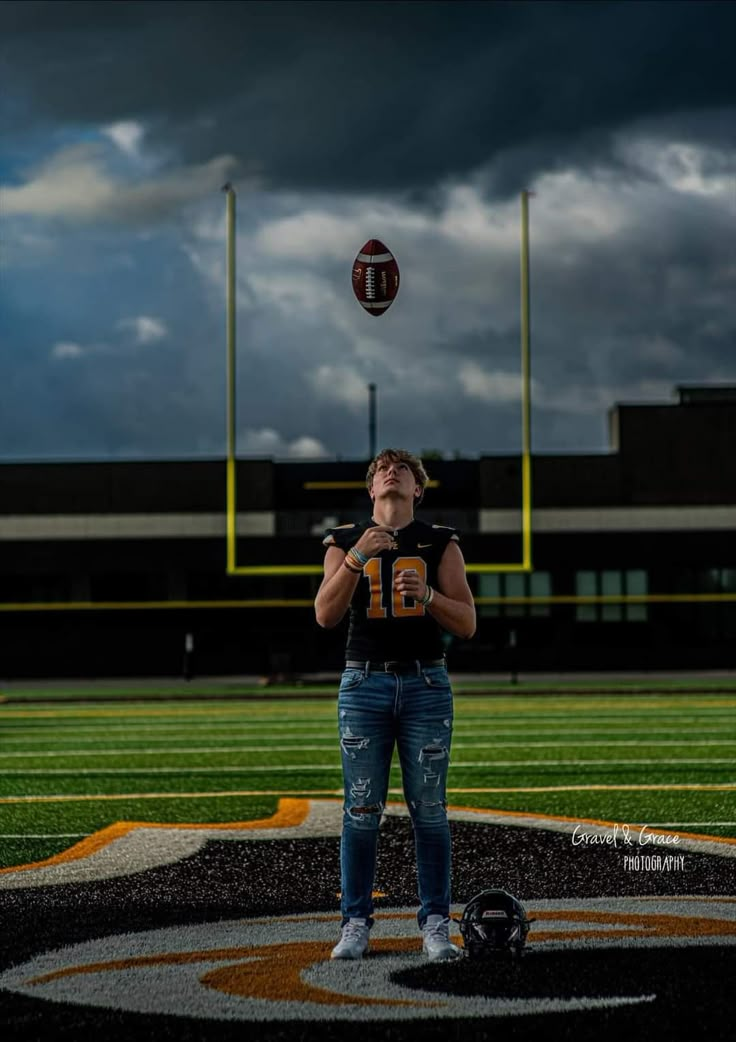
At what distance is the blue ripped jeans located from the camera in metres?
4.93

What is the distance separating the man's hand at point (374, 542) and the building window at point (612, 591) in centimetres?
3230

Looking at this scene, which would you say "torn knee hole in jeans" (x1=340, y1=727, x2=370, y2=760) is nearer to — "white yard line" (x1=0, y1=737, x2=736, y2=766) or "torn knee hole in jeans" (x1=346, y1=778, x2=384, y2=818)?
"torn knee hole in jeans" (x1=346, y1=778, x2=384, y2=818)

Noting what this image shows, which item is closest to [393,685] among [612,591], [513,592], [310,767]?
[310,767]

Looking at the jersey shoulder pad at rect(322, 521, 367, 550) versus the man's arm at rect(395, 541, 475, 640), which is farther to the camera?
the jersey shoulder pad at rect(322, 521, 367, 550)

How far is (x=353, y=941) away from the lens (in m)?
4.87

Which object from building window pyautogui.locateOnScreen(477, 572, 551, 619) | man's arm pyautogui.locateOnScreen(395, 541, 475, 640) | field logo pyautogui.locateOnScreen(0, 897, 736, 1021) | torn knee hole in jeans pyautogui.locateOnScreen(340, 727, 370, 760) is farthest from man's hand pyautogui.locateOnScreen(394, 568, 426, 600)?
building window pyautogui.locateOnScreen(477, 572, 551, 619)

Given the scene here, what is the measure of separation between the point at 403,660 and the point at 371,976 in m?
1.03

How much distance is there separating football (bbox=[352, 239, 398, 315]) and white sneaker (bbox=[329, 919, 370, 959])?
3.92 metres

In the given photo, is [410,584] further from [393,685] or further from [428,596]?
[393,685]

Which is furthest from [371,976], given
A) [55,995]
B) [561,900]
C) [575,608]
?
[575,608]

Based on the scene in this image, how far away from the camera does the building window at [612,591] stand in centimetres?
3672

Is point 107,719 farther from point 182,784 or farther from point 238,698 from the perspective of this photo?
point 182,784

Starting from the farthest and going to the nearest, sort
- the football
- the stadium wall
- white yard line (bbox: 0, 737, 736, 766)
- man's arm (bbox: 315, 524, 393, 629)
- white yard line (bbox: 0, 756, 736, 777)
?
the stadium wall, white yard line (bbox: 0, 737, 736, 766), white yard line (bbox: 0, 756, 736, 777), the football, man's arm (bbox: 315, 524, 393, 629)

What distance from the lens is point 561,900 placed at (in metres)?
6.12
